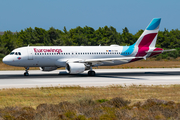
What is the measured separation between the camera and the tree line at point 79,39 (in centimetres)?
9073

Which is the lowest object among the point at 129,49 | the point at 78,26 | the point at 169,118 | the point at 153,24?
the point at 169,118

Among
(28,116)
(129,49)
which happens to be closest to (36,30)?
(129,49)

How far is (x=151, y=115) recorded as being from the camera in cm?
1188

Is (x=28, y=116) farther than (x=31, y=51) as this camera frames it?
No

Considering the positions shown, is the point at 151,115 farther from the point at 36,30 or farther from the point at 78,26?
the point at 78,26

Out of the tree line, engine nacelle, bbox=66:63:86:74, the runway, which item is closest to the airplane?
engine nacelle, bbox=66:63:86:74

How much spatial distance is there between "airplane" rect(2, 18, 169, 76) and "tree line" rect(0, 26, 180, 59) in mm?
44972

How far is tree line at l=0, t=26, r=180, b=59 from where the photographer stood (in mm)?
90731

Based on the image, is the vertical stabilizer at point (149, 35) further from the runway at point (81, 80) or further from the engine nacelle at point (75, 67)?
the engine nacelle at point (75, 67)

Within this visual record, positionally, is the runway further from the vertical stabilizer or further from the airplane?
the vertical stabilizer

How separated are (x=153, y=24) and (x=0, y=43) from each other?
59.4m

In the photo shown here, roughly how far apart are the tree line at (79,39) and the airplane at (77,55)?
4497 centimetres

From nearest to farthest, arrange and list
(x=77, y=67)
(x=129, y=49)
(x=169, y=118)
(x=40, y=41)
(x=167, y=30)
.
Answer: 1. (x=169, y=118)
2. (x=77, y=67)
3. (x=129, y=49)
4. (x=40, y=41)
5. (x=167, y=30)

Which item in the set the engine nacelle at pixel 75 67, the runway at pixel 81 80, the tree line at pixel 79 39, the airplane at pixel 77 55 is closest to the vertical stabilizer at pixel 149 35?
the airplane at pixel 77 55
